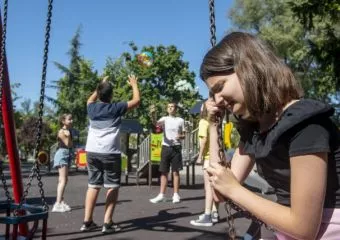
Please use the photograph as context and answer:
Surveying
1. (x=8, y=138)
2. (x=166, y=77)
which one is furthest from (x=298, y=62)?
(x=8, y=138)

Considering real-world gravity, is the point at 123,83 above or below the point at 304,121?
above

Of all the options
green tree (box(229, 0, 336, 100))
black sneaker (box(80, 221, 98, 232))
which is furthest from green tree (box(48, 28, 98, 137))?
black sneaker (box(80, 221, 98, 232))

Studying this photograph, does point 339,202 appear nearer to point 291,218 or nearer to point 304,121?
point 291,218

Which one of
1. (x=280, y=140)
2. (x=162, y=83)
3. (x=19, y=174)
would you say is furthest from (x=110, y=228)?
(x=162, y=83)

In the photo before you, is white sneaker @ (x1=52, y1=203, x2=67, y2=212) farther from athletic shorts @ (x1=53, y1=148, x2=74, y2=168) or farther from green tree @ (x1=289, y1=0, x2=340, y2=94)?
green tree @ (x1=289, y1=0, x2=340, y2=94)

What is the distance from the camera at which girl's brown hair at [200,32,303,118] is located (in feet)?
5.20

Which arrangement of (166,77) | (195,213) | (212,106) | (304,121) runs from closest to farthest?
(304,121) < (212,106) < (195,213) < (166,77)

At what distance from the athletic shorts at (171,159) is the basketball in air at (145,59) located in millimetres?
21540

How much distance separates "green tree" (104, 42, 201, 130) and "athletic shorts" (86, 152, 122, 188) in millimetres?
22994

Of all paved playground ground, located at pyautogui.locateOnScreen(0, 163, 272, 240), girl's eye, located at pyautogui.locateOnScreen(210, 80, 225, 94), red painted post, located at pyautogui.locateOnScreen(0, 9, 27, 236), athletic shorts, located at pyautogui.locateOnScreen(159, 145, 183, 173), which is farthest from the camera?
athletic shorts, located at pyautogui.locateOnScreen(159, 145, 183, 173)

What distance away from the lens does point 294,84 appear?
5.38ft

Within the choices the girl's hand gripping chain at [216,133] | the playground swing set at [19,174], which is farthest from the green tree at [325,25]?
the girl's hand gripping chain at [216,133]

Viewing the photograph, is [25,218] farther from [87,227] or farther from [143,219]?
[143,219]

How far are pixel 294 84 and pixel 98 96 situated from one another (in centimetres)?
436
